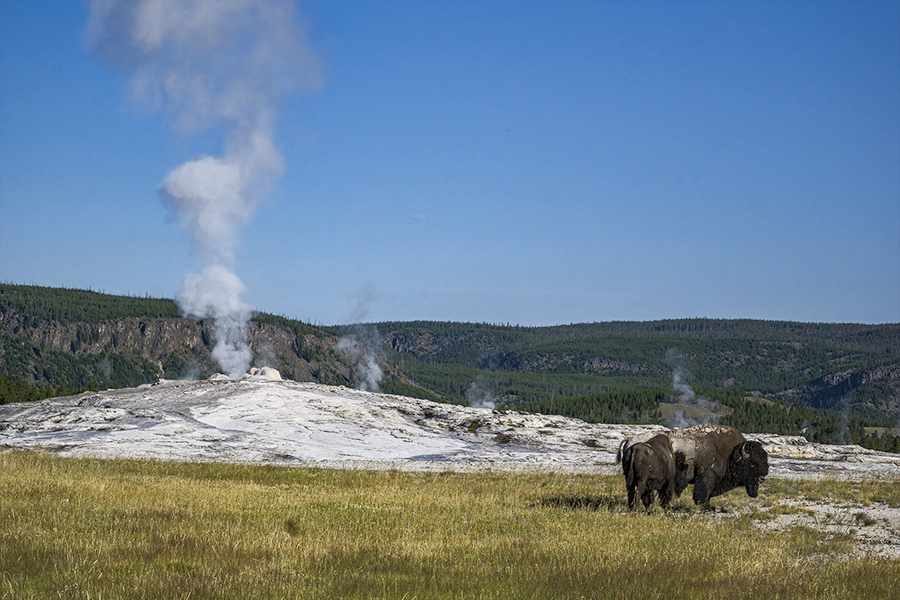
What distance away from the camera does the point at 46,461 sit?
92.7ft

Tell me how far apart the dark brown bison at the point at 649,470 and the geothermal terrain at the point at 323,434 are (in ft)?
23.7

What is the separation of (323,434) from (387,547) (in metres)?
35.8

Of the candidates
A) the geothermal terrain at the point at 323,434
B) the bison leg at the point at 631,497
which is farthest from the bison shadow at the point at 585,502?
the geothermal terrain at the point at 323,434

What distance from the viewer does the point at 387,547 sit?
12625 mm

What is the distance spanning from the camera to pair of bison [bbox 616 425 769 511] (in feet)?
61.3

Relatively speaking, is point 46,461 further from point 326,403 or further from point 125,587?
point 326,403

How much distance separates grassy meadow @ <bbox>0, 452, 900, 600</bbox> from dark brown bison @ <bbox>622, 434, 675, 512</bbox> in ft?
2.13

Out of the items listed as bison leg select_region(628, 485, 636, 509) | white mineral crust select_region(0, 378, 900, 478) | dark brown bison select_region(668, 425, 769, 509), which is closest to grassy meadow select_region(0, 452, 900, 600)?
bison leg select_region(628, 485, 636, 509)

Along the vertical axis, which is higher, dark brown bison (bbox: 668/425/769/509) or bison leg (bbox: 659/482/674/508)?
dark brown bison (bbox: 668/425/769/509)

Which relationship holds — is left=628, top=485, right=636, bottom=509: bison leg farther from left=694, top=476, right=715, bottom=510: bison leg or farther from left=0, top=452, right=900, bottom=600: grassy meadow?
left=694, top=476, right=715, bottom=510: bison leg

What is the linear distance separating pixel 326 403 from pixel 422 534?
44343 mm

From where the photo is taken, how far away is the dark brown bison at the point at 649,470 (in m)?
18.5

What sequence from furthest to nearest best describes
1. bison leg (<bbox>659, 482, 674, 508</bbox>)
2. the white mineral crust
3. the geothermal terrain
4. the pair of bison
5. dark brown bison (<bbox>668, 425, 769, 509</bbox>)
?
1. the white mineral crust
2. the geothermal terrain
3. dark brown bison (<bbox>668, 425, 769, 509</bbox>)
4. bison leg (<bbox>659, 482, 674, 508</bbox>)
5. the pair of bison

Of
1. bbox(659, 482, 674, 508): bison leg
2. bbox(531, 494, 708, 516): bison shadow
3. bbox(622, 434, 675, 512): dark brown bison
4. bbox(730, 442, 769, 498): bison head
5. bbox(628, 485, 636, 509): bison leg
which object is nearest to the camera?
bbox(622, 434, 675, 512): dark brown bison
